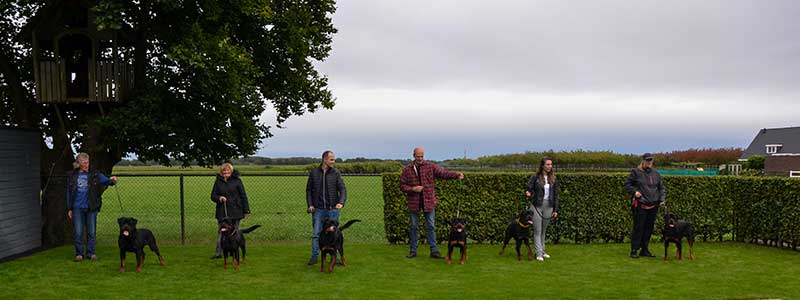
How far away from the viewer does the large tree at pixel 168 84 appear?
10.9m

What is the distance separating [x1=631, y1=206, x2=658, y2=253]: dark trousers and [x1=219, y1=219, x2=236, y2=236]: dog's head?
6.99 meters

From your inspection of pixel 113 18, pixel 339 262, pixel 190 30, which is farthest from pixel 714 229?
pixel 113 18

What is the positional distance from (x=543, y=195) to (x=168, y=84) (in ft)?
25.3

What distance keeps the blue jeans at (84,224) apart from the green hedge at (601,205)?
17.6 feet

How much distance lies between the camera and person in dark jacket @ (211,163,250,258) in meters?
9.18

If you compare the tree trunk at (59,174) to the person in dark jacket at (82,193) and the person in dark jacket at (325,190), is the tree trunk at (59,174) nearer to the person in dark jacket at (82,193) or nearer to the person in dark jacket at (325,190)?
the person in dark jacket at (82,193)

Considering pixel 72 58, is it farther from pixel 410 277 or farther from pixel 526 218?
pixel 526 218

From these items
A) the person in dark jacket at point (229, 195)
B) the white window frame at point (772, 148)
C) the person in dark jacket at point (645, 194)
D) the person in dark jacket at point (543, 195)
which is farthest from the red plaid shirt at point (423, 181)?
the white window frame at point (772, 148)

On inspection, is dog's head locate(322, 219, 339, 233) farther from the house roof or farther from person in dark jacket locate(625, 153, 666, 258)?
the house roof

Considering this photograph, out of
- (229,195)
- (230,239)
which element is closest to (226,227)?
(230,239)

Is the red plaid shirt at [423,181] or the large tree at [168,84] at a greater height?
the large tree at [168,84]

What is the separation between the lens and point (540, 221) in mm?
9648

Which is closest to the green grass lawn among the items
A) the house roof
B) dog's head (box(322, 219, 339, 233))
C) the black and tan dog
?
the black and tan dog

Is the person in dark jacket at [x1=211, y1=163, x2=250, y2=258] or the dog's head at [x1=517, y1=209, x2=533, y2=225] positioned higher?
the person in dark jacket at [x1=211, y1=163, x2=250, y2=258]
